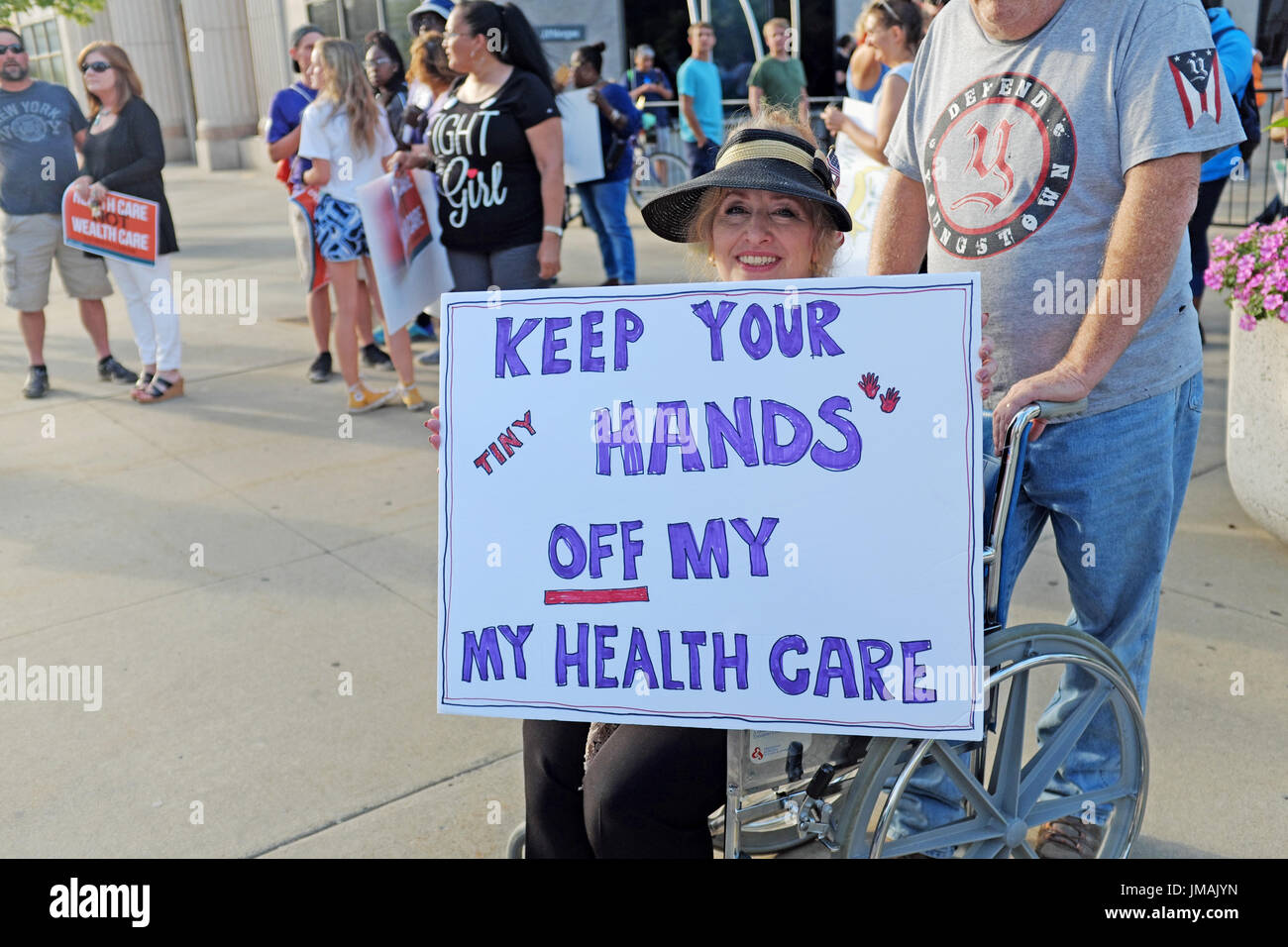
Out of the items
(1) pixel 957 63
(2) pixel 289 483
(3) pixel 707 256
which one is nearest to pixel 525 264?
(2) pixel 289 483

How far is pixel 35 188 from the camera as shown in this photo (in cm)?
634

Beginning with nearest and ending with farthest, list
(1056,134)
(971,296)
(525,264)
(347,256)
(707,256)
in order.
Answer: (971,296) < (1056,134) < (707,256) < (525,264) < (347,256)

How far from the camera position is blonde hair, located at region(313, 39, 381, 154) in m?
5.85

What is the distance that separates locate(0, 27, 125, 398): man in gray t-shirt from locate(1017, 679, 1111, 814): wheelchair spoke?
5.98 metres

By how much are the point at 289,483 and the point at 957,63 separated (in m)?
3.72

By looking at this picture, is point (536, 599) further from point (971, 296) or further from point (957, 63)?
point (957, 63)

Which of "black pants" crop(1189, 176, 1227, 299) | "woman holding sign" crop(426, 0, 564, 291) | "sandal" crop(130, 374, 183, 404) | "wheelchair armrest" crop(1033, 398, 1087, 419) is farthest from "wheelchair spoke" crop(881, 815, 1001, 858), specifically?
"sandal" crop(130, 374, 183, 404)

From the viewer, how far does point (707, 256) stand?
8.29 ft

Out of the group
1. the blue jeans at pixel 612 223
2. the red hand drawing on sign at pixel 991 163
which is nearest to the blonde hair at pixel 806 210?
the red hand drawing on sign at pixel 991 163

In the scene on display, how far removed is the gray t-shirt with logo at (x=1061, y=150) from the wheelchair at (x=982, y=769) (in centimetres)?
25

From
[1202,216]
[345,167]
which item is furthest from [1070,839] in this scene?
[345,167]

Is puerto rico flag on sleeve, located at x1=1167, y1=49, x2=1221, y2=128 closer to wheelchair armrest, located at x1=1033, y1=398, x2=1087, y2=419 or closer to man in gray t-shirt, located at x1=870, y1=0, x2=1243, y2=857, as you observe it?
man in gray t-shirt, located at x1=870, y1=0, x2=1243, y2=857

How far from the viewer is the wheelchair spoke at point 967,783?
6.59 feet
